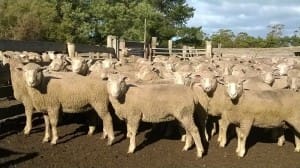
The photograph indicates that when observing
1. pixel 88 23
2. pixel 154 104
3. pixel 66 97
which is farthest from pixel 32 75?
pixel 88 23

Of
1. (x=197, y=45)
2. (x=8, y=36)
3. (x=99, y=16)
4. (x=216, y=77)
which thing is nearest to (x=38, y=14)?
(x=8, y=36)

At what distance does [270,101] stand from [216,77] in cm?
144

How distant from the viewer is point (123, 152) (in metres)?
8.59

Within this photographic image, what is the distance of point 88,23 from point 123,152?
1462 inches

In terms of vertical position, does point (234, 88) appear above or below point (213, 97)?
above

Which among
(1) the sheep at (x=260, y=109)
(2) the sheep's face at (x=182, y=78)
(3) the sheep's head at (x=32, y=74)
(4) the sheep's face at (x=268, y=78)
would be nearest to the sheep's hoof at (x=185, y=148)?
(1) the sheep at (x=260, y=109)

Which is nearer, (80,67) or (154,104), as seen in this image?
(154,104)

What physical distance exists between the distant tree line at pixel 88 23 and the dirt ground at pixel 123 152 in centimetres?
2642

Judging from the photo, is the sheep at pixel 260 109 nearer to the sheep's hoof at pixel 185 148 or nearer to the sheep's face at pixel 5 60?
the sheep's hoof at pixel 185 148

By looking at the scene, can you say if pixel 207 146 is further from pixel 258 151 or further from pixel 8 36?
pixel 8 36

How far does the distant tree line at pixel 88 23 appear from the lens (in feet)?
121

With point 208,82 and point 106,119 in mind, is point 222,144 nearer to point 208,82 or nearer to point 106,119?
point 208,82

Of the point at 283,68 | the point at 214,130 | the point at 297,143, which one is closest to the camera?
the point at 297,143

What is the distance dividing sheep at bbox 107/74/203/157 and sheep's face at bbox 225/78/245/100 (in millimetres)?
642
